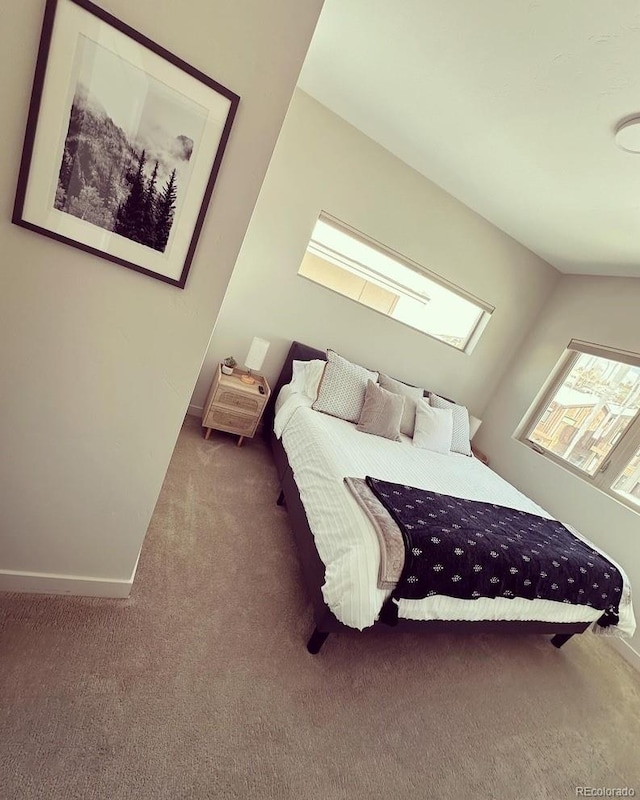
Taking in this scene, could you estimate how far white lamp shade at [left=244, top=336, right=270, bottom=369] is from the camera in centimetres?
280

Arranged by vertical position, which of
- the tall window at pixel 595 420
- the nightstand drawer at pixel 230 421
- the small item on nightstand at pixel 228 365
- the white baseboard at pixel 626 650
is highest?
the tall window at pixel 595 420

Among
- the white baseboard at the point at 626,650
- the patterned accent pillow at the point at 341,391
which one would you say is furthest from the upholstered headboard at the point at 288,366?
the white baseboard at the point at 626,650

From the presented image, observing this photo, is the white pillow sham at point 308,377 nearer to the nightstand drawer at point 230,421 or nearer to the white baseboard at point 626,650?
the nightstand drawer at point 230,421

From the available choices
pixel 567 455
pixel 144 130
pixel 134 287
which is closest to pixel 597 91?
pixel 144 130

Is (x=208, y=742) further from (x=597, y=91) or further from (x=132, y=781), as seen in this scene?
(x=597, y=91)

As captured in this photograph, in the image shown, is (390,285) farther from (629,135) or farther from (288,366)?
(629,135)

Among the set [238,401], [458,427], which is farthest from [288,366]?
[458,427]

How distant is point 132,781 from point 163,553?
0.82 meters

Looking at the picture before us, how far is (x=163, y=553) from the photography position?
173 centimetres

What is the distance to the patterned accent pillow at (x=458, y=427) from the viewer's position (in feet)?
10.9

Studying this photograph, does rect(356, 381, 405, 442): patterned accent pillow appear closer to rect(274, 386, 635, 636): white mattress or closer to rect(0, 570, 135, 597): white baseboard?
rect(274, 386, 635, 636): white mattress

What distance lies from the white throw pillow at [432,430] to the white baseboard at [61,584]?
7.26 feet

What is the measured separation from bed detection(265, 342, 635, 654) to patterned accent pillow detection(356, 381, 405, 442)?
0.09 m

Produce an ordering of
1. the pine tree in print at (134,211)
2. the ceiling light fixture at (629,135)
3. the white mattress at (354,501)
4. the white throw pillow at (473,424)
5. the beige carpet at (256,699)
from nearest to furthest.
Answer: the pine tree in print at (134,211) → the beige carpet at (256,699) → the white mattress at (354,501) → the ceiling light fixture at (629,135) → the white throw pillow at (473,424)
